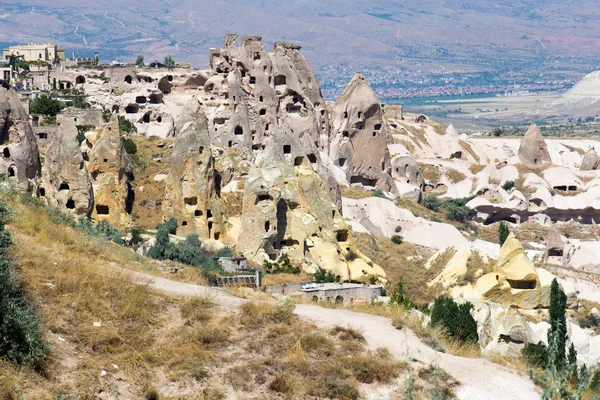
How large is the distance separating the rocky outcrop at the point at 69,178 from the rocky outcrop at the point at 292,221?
490 cm

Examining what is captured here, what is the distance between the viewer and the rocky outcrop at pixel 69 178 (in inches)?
1071

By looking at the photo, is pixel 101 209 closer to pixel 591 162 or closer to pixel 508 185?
pixel 508 185

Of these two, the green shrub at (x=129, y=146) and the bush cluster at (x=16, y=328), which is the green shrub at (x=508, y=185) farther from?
the bush cluster at (x=16, y=328)

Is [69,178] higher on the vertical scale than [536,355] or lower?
lower

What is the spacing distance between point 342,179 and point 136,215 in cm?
1629

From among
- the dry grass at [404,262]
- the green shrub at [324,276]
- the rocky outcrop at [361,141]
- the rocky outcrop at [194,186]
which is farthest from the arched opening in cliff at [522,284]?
the rocky outcrop at [361,141]

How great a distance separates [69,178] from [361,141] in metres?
22.9

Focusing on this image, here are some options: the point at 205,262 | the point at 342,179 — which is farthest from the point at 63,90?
the point at 205,262

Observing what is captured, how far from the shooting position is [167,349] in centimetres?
1082

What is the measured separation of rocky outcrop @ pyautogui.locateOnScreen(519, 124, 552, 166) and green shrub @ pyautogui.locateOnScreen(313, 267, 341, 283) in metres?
33.1

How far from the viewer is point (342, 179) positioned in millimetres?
→ 43969

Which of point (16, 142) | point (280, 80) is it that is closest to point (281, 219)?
point (16, 142)

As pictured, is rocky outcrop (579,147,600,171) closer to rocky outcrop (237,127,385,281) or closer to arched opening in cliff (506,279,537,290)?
arched opening in cliff (506,279,537,290)

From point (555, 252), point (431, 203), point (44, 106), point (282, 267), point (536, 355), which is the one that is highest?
point (536, 355)
